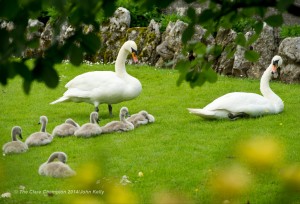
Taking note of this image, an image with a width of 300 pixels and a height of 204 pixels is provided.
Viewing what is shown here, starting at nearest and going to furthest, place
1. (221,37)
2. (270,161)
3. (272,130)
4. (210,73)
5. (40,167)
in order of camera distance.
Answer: (270,161), (210,73), (40,167), (272,130), (221,37)

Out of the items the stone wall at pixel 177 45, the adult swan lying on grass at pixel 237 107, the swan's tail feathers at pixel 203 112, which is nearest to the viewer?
the adult swan lying on grass at pixel 237 107

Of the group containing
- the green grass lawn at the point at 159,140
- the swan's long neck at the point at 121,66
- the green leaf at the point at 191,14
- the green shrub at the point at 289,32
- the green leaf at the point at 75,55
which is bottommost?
the green grass lawn at the point at 159,140

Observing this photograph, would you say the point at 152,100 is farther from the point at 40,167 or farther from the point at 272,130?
the point at 40,167

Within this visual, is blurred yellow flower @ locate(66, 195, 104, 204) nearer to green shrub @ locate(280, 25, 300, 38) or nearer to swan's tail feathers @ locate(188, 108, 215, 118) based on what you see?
swan's tail feathers @ locate(188, 108, 215, 118)

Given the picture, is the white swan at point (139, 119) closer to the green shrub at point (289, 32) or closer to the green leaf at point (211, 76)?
the green shrub at point (289, 32)

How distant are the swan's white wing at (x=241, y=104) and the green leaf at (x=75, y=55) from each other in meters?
8.77

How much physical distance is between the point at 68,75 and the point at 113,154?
7.90 meters

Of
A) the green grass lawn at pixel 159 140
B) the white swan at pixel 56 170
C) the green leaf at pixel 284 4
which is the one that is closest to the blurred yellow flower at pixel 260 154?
the green grass lawn at pixel 159 140

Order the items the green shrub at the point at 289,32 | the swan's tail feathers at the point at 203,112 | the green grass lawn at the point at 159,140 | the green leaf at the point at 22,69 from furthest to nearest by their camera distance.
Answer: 1. the green shrub at the point at 289,32
2. the swan's tail feathers at the point at 203,112
3. the green grass lawn at the point at 159,140
4. the green leaf at the point at 22,69

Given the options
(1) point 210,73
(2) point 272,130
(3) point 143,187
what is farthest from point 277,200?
(2) point 272,130

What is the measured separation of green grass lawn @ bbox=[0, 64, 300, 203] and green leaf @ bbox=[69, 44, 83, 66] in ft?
2.67

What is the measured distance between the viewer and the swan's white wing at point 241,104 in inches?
438

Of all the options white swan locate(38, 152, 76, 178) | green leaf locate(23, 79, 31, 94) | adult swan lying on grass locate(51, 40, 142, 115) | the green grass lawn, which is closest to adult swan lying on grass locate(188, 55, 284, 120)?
the green grass lawn

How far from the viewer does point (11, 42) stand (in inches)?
82.4
